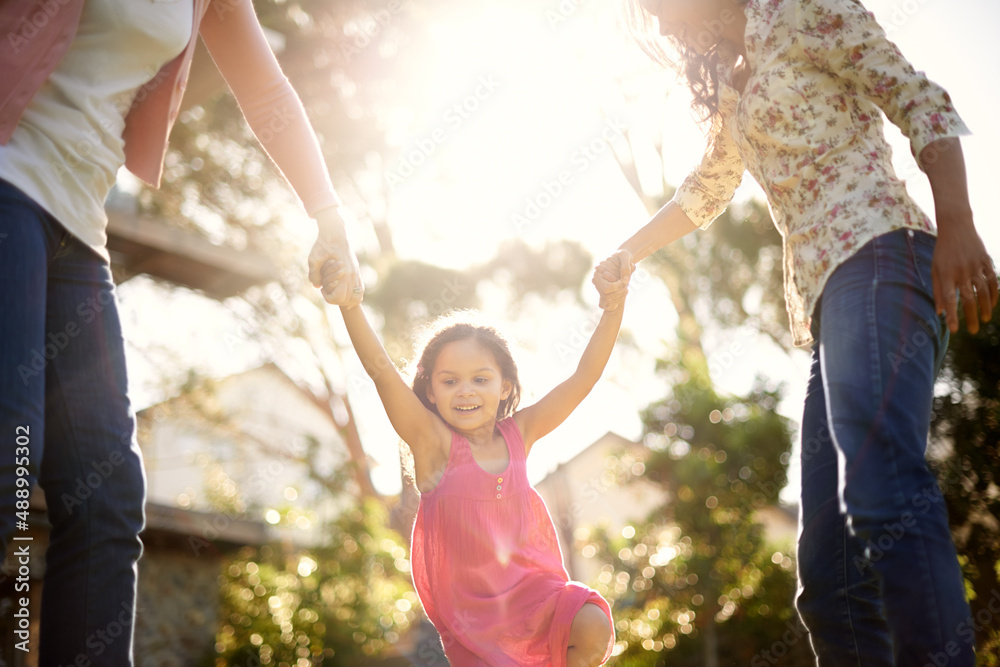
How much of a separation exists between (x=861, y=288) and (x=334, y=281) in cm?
105

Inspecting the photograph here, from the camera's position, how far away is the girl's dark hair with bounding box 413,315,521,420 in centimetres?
225

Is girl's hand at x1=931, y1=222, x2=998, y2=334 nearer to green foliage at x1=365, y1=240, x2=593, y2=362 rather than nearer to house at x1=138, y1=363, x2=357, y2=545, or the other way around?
green foliage at x1=365, y1=240, x2=593, y2=362

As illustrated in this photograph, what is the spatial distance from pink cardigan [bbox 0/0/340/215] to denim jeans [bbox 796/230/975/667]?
113 centimetres

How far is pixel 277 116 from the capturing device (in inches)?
69.9

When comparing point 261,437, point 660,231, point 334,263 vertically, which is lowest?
point 334,263

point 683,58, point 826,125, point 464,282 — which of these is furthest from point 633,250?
point 464,282

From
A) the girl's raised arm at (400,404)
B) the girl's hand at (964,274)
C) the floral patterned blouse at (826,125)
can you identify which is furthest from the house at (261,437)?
the girl's hand at (964,274)

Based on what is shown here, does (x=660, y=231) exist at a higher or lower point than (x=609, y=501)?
higher

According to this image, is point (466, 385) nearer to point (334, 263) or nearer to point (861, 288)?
point (334, 263)

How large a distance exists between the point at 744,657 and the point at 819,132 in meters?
5.50

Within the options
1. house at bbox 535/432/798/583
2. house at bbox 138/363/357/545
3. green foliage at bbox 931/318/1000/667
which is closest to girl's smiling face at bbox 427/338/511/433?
house at bbox 535/432/798/583

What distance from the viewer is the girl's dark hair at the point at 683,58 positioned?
1.98 metres

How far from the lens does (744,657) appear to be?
6043 millimetres

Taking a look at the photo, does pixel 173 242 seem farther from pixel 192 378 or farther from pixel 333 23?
pixel 192 378
